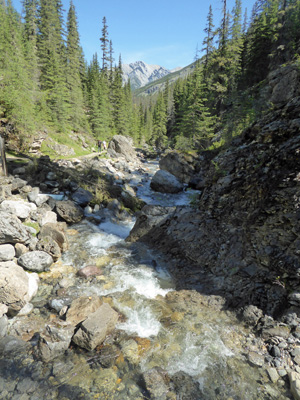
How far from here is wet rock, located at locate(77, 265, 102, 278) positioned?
757 cm

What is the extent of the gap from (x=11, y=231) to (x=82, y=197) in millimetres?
6193

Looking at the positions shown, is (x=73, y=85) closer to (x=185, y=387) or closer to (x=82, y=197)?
(x=82, y=197)

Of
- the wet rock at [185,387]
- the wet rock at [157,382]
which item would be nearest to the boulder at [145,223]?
the wet rock at [157,382]

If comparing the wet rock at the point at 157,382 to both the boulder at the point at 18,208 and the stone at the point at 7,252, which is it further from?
the boulder at the point at 18,208

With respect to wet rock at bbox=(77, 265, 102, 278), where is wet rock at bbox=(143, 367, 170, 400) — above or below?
below

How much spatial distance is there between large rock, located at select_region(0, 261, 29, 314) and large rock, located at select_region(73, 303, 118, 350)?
209cm

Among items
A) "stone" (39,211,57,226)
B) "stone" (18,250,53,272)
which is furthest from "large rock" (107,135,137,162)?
"stone" (18,250,53,272)

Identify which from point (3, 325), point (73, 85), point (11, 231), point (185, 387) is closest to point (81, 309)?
point (3, 325)

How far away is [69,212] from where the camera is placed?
38.1 feet

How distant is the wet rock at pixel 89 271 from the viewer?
24.8ft

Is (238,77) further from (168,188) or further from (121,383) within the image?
(121,383)

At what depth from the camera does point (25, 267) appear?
7.31 m

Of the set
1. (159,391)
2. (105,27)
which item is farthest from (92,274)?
(105,27)

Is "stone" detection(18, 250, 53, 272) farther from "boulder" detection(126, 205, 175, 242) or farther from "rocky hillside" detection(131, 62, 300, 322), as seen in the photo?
"rocky hillside" detection(131, 62, 300, 322)
